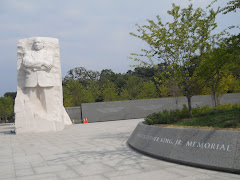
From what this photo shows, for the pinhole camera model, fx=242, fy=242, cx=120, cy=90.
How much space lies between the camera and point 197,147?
5270mm

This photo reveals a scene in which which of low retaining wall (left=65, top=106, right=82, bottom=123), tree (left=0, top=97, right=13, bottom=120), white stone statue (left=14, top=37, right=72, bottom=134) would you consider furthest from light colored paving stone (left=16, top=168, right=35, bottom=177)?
tree (left=0, top=97, right=13, bottom=120)

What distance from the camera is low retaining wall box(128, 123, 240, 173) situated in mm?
4625

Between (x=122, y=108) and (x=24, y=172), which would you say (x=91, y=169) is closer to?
(x=24, y=172)

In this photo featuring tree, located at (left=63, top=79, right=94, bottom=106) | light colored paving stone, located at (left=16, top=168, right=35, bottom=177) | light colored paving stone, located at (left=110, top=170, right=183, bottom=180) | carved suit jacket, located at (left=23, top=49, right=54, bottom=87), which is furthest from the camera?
tree, located at (left=63, top=79, right=94, bottom=106)

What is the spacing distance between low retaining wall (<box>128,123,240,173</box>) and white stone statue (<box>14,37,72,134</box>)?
9.53 metres

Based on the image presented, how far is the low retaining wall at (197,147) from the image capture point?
182 inches

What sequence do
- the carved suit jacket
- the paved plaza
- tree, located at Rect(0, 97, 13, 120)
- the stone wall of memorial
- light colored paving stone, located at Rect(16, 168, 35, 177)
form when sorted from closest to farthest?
the paved plaza, light colored paving stone, located at Rect(16, 168, 35, 177), the carved suit jacket, the stone wall of memorial, tree, located at Rect(0, 97, 13, 120)

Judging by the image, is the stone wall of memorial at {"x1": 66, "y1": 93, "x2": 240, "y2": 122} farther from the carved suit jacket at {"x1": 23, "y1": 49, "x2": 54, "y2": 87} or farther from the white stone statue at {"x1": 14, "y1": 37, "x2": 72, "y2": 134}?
the carved suit jacket at {"x1": 23, "y1": 49, "x2": 54, "y2": 87}

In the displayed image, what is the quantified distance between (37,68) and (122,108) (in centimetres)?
1063

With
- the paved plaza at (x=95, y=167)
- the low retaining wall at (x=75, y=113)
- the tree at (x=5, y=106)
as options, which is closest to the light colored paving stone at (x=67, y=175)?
the paved plaza at (x=95, y=167)

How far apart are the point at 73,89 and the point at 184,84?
26.0m

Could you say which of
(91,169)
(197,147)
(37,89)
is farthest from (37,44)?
(197,147)

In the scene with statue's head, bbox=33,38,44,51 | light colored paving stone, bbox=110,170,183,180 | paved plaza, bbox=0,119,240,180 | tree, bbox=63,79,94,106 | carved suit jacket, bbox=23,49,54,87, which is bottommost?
paved plaza, bbox=0,119,240,180

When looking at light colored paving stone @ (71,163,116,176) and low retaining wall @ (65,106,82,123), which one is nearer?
light colored paving stone @ (71,163,116,176)
